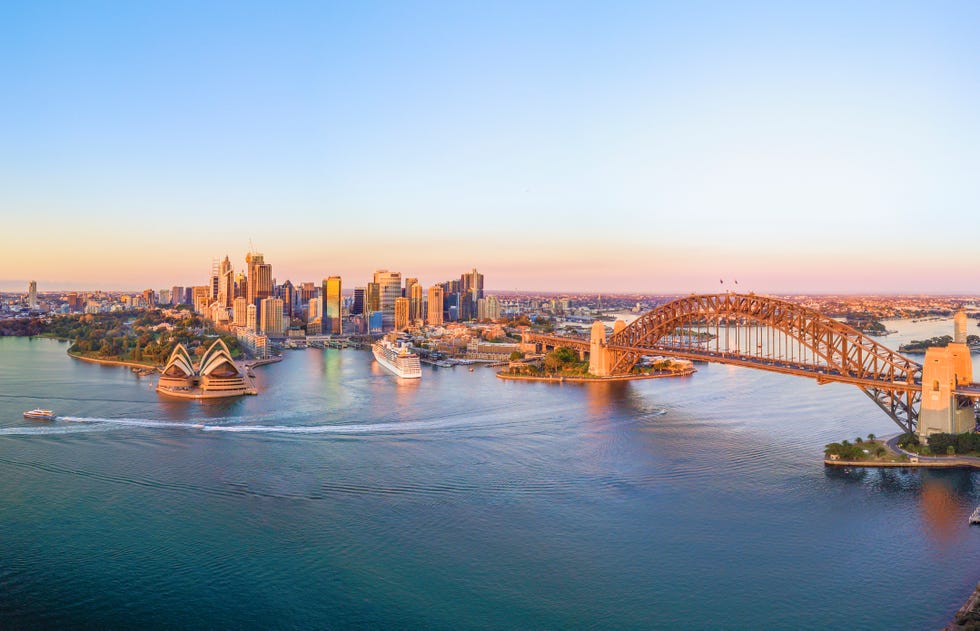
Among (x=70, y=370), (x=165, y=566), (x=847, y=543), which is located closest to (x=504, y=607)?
(x=165, y=566)

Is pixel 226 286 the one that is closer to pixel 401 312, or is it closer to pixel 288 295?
pixel 288 295

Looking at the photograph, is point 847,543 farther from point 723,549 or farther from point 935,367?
point 935,367

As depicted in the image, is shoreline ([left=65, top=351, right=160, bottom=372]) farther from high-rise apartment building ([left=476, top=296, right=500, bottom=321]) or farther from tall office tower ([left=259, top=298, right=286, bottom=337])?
high-rise apartment building ([left=476, top=296, right=500, bottom=321])

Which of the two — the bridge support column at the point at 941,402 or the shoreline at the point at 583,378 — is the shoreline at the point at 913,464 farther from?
the shoreline at the point at 583,378

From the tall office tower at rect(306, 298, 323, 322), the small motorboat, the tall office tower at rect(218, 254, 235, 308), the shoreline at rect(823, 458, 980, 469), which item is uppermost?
the tall office tower at rect(218, 254, 235, 308)

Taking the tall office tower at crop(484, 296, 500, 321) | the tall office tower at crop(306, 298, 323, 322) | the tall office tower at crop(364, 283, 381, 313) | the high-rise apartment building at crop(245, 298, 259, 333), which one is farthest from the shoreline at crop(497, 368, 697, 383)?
the tall office tower at crop(484, 296, 500, 321)

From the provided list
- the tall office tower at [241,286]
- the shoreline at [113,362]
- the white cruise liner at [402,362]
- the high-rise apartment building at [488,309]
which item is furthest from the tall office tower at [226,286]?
the white cruise liner at [402,362]
